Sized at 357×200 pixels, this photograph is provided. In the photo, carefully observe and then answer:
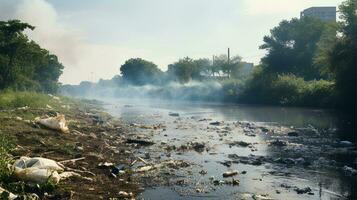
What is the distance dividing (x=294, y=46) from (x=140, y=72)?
84.3 meters

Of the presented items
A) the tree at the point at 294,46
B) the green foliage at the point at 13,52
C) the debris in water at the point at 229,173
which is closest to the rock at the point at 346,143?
the debris in water at the point at 229,173

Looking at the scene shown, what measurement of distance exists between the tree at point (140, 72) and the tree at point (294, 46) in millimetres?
73394

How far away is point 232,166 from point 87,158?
588 cm

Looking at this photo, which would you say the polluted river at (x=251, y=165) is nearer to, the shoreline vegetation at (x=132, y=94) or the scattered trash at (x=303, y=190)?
the scattered trash at (x=303, y=190)

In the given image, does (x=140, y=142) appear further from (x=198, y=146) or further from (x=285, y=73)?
(x=285, y=73)

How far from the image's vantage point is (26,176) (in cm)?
1080

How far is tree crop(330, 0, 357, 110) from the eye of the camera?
144 ft

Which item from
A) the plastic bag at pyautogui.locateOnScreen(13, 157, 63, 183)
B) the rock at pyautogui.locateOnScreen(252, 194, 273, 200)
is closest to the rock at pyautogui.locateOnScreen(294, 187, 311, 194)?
the rock at pyautogui.locateOnScreen(252, 194, 273, 200)

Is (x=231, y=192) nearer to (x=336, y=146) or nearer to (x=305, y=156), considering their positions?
(x=305, y=156)

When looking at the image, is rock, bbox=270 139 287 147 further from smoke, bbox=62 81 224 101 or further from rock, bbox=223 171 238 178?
smoke, bbox=62 81 224 101

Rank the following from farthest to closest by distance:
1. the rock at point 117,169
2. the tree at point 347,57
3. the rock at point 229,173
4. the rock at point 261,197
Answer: the tree at point 347,57 → the rock at point 229,173 → the rock at point 117,169 → the rock at point 261,197

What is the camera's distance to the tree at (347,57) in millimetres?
43906

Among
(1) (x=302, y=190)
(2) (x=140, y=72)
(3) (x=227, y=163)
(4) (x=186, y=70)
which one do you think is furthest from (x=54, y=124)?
(2) (x=140, y=72)

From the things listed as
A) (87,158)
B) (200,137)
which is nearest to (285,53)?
(200,137)
